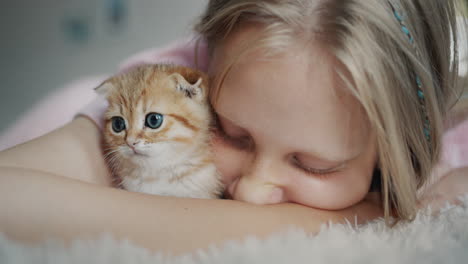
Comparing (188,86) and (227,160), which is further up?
(188,86)

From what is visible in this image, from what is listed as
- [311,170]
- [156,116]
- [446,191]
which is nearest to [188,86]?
[156,116]

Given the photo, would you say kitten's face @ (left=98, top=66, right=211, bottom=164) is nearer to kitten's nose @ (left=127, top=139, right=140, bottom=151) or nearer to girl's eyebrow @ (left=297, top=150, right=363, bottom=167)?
kitten's nose @ (left=127, top=139, right=140, bottom=151)

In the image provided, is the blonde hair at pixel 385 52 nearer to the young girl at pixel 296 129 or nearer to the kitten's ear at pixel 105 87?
the young girl at pixel 296 129

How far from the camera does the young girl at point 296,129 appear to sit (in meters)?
0.66

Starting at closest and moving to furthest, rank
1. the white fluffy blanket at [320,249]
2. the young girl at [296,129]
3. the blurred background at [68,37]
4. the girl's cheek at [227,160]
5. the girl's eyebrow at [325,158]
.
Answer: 1. the white fluffy blanket at [320,249]
2. the young girl at [296,129]
3. the girl's eyebrow at [325,158]
4. the girl's cheek at [227,160]
5. the blurred background at [68,37]

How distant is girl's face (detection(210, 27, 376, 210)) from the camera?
753mm

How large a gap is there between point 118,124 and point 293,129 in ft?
1.28

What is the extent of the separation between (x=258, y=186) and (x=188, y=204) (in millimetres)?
169

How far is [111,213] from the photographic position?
2.06ft

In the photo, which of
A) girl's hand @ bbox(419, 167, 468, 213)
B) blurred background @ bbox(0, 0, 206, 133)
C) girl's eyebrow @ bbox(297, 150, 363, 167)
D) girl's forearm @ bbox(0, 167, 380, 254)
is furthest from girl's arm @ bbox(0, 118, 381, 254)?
blurred background @ bbox(0, 0, 206, 133)

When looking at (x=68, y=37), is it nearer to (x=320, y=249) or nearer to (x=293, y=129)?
(x=293, y=129)

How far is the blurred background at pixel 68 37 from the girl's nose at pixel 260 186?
1581 mm

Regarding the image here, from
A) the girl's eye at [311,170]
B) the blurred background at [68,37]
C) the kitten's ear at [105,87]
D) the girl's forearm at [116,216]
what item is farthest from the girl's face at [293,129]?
the blurred background at [68,37]

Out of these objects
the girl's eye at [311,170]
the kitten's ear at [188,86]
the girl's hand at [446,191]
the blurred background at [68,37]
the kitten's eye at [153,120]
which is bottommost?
the blurred background at [68,37]
